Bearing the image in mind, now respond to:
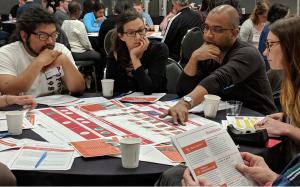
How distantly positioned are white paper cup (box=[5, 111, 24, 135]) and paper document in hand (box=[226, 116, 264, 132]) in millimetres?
1059

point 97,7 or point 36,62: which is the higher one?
point 97,7

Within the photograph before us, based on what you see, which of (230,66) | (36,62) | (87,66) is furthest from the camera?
(87,66)

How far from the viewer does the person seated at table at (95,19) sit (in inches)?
278

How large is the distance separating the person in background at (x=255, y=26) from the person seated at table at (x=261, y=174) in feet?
14.1

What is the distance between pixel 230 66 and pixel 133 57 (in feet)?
2.42

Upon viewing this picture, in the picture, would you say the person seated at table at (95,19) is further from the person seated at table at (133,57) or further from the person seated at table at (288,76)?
the person seated at table at (288,76)

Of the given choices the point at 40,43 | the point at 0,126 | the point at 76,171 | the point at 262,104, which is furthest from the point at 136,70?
the point at 76,171

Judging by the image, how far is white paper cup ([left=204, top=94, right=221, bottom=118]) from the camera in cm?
222

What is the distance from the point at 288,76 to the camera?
192 centimetres

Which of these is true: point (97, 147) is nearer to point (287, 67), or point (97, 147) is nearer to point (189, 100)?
point (189, 100)

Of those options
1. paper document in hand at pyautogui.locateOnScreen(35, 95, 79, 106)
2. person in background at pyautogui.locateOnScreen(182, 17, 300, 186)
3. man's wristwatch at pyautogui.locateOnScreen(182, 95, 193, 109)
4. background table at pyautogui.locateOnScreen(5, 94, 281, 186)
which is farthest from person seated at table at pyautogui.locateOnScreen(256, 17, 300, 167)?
paper document in hand at pyautogui.locateOnScreen(35, 95, 79, 106)

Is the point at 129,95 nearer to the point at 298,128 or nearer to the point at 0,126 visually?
the point at 0,126

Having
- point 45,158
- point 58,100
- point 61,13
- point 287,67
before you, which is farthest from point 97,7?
point 45,158

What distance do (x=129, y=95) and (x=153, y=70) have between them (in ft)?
1.05
